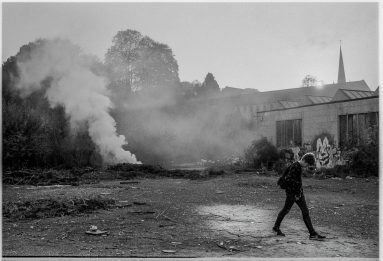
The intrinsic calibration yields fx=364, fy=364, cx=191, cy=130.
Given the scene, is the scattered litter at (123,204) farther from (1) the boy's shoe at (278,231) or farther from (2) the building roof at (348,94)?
(2) the building roof at (348,94)

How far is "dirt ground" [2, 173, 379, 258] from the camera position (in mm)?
5574

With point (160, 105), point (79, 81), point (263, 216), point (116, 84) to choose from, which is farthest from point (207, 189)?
point (160, 105)

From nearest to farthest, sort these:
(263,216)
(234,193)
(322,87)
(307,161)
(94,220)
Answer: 1. (307,161)
2. (94,220)
3. (263,216)
4. (234,193)
5. (322,87)

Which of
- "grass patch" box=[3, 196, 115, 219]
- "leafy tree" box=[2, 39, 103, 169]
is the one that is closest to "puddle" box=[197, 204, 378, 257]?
"grass patch" box=[3, 196, 115, 219]

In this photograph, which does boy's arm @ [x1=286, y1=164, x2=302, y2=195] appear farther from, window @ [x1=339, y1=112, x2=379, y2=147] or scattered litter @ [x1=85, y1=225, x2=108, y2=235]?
window @ [x1=339, y1=112, x2=379, y2=147]

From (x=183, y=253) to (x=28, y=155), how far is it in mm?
15547

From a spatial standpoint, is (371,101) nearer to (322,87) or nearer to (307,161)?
(307,161)

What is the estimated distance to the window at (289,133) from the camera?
22281mm

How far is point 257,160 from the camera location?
2150cm

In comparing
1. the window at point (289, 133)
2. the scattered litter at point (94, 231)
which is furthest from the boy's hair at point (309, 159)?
the window at point (289, 133)

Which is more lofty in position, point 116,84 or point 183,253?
point 116,84

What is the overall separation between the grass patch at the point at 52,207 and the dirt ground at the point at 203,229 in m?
0.36

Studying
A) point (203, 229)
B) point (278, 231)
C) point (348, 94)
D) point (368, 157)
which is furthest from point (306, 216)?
point (348, 94)

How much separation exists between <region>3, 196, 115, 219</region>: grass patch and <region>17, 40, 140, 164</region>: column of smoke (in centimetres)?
1547
